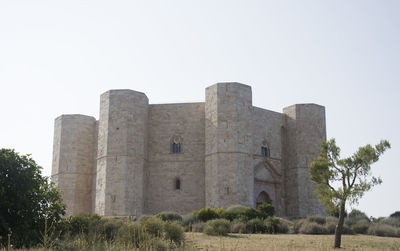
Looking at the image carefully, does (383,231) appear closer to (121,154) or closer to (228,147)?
(228,147)

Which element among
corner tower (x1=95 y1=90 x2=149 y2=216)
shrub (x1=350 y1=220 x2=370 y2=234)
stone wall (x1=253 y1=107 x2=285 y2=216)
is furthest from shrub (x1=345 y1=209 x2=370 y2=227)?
corner tower (x1=95 y1=90 x2=149 y2=216)

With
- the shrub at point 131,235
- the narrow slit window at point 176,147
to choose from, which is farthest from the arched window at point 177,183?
the shrub at point 131,235

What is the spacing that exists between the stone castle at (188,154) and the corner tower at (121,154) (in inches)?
2.1

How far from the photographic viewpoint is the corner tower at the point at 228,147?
81.9ft

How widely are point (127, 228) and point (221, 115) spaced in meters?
15.1

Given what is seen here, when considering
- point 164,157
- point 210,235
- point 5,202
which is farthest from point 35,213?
point 164,157

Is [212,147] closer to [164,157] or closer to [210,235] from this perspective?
[164,157]

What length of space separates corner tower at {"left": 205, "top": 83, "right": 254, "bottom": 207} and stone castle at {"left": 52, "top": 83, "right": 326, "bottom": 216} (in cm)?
5

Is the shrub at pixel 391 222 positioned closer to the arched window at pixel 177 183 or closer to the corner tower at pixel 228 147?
the corner tower at pixel 228 147

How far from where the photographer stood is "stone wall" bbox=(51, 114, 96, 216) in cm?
2917

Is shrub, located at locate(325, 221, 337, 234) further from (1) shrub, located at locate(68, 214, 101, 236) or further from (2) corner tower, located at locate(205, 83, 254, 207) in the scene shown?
(1) shrub, located at locate(68, 214, 101, 236)

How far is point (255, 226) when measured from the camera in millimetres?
17594

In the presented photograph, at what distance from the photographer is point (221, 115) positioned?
25.8 metres

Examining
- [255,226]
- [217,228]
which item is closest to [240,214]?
[255,226]
